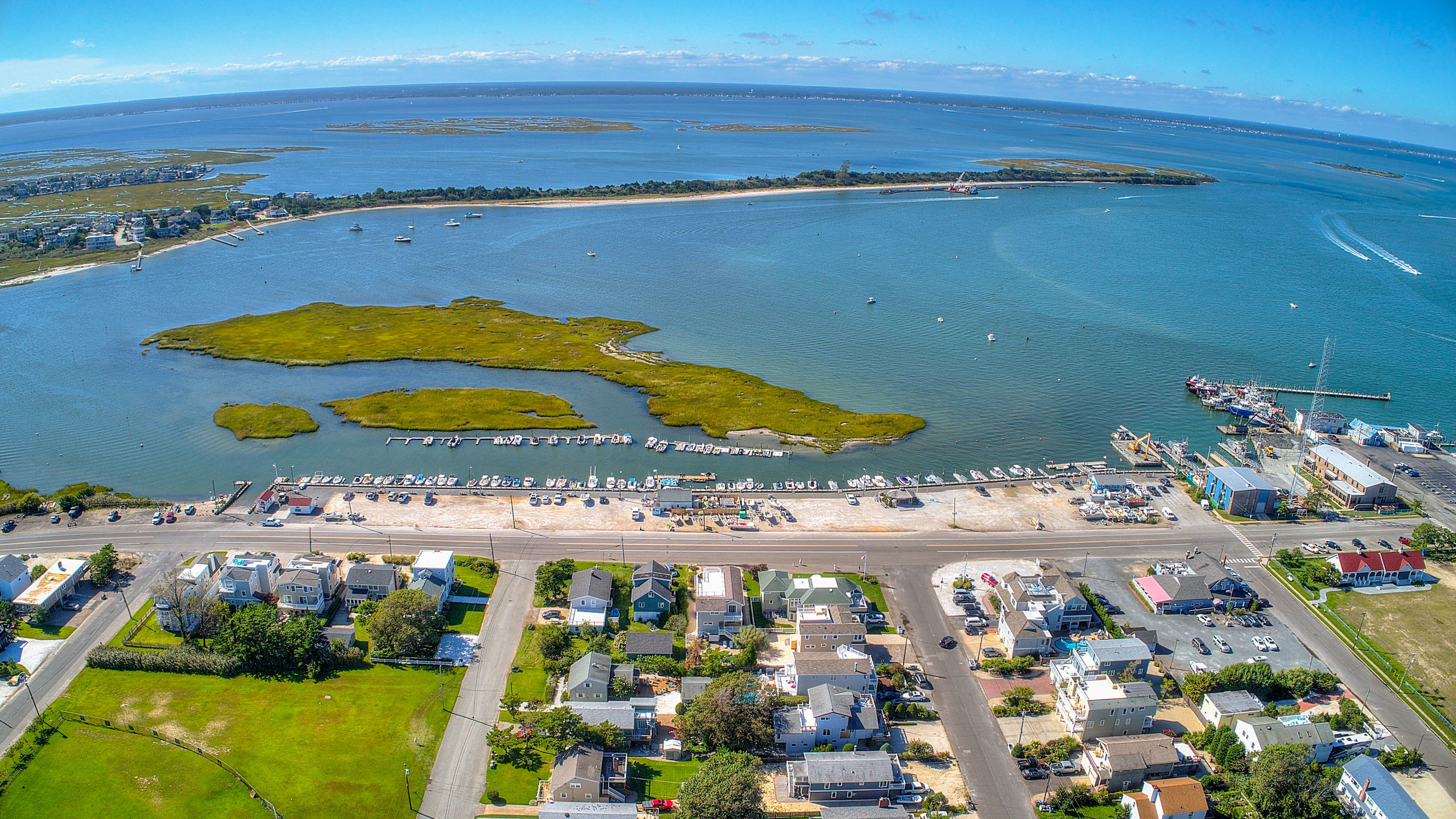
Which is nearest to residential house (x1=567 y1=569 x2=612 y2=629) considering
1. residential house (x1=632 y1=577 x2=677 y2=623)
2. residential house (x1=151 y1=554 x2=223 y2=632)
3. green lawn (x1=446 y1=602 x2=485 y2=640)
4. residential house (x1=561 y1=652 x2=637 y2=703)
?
residential house (x1=632 y1=577 x2=677 y2=623)

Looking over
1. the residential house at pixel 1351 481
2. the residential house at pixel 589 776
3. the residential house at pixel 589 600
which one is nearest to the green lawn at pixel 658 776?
the residential house at pixel 589 776

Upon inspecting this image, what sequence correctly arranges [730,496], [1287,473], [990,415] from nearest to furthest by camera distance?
[730,496] < [1287,473] < [990,415]

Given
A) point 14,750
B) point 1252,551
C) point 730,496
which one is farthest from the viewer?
point 730,496

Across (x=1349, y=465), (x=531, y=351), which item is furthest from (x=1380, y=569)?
(x=531, y=351)

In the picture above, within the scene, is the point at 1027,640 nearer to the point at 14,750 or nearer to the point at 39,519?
the point at 14,750

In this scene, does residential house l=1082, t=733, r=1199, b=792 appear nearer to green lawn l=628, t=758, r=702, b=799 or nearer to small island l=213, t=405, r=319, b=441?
green lawn l=628, t=758, r=702, b=799

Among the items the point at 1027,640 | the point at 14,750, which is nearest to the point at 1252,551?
the point at 1027,640

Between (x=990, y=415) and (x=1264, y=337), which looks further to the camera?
(x=1264, y=337)
